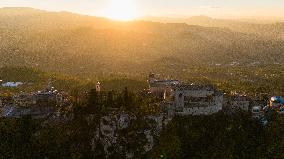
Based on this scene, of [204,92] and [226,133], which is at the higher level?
[204,92]

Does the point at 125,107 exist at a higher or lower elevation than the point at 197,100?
lower

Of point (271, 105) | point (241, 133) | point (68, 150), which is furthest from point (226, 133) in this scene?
point (68, 150)

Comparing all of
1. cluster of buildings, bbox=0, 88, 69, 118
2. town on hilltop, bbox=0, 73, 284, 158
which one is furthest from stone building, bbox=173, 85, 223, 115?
cluster of buildings, bbox=0, 88, 69, 118

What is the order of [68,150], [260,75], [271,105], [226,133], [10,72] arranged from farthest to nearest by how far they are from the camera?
[260,75], [10,72], [271,105], [226,133], [68,150]

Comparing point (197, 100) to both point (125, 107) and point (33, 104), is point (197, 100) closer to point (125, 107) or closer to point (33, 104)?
point (125, 107)

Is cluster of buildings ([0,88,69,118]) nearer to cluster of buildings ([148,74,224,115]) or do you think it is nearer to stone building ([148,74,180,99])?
stone building ([148,74,180,99])

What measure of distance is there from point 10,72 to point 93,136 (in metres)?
71.7

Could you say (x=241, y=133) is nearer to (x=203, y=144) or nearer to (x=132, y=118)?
(x=203, y=144)

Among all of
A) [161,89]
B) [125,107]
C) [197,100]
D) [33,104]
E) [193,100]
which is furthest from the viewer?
[161,89]

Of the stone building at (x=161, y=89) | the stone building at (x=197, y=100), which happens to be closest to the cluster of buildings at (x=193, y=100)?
the stone building at (x=197, y=100)

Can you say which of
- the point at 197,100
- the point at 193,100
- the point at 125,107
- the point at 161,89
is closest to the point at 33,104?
the point at 125,107

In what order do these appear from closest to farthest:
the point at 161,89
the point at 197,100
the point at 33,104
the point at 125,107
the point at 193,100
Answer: the point at 125,107
the point at 33,104
the point at 193,100
the point at 197,100
the point at 161,89

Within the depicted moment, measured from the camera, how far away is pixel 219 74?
166 meters

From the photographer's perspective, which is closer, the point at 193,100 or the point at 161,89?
the point at 193,100
